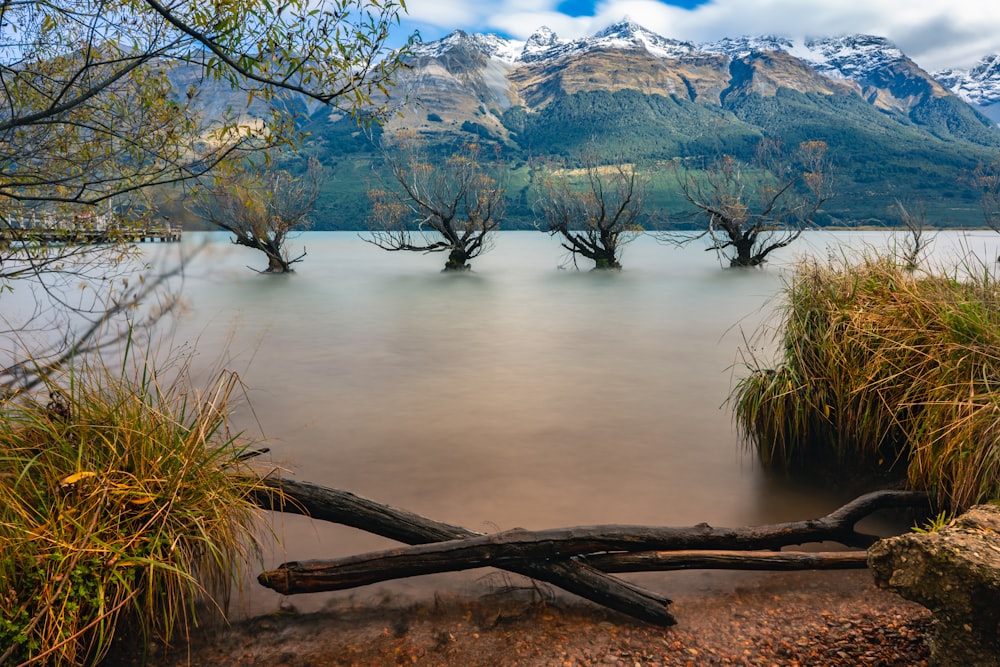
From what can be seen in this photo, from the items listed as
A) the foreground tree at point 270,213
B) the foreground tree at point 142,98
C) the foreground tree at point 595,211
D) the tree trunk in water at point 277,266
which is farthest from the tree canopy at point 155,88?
the tree trunk in water at point 277,266

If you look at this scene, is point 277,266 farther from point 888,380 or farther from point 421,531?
point 888,380

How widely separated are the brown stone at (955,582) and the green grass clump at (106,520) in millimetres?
3313

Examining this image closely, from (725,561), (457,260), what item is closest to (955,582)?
(725,561)

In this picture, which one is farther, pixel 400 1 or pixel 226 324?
pixel 226 324

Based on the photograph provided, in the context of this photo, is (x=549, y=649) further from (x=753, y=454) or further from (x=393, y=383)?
(x=393, y=383)

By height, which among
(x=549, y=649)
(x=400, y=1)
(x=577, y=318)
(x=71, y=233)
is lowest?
(x=549, y=649)

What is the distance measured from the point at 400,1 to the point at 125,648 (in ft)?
12.6

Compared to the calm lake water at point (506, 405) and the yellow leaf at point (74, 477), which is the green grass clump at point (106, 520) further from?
the calm lake water at point (506, 405)

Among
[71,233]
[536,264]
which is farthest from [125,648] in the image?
[536,264]

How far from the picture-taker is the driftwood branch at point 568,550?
349cm

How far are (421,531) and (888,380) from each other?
3.81 m

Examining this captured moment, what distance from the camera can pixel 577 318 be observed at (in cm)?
1914

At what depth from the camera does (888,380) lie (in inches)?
191

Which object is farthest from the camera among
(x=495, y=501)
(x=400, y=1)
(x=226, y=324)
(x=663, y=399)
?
(x=226, y=324)
